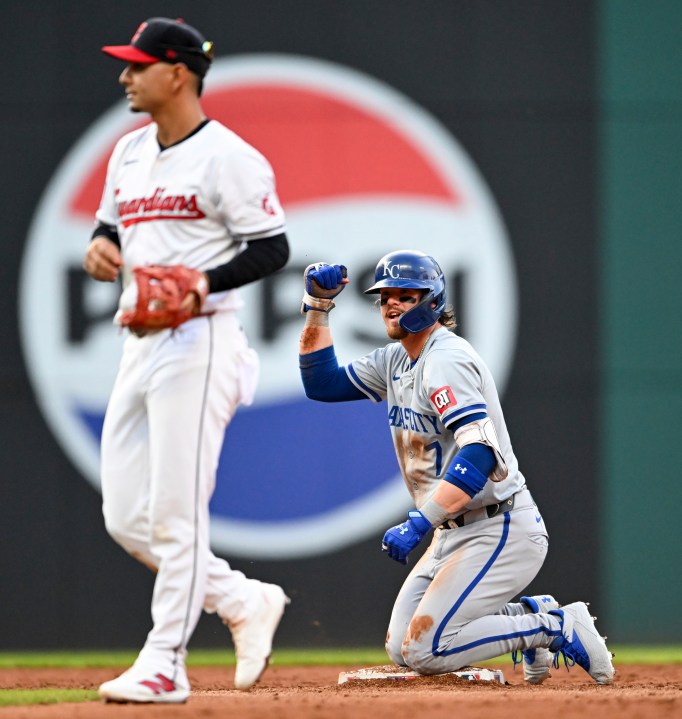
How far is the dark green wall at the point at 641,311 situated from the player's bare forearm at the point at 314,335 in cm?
252

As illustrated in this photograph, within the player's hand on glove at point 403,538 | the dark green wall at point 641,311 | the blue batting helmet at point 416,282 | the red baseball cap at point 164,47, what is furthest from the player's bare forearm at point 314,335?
Result: the dark green wall at point 641,311

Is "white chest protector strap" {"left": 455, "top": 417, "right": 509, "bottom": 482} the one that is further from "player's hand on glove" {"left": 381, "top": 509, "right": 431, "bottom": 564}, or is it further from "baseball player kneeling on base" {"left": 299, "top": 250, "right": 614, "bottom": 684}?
"player's hand on glove" {"left": 381, "top": 509, "right": 431, "bottom": 564}

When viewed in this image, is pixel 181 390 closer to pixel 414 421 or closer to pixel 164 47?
pixel 164 47

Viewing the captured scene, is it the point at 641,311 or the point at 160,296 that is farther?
the point at 641,311

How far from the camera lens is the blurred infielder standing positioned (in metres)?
3.66

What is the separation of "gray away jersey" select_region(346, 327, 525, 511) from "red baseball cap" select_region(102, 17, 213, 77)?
1.40m

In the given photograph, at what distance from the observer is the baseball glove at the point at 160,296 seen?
3570 mm

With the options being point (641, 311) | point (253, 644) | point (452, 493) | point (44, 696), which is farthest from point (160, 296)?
point (641, 311)

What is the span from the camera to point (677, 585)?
7027 millimetres

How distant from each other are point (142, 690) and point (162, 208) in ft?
4.34

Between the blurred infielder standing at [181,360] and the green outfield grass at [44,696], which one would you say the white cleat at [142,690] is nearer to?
the blurred infielder standing at [181,360]

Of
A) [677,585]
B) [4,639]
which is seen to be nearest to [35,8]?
[4,639]

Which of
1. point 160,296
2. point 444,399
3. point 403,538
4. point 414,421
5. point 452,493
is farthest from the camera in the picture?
point 414,421

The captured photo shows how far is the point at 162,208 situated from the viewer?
12.3ft
